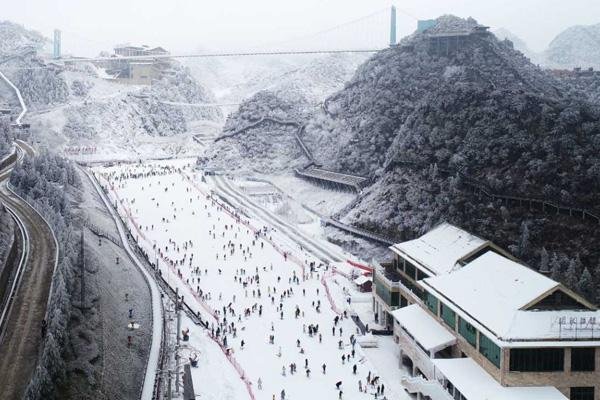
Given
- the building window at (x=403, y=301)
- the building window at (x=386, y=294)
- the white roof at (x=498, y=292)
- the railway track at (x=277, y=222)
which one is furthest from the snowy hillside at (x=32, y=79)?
the white roof at (x=498, y=292)

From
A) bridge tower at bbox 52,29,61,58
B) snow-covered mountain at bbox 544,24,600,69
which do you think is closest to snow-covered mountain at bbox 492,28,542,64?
snow-covered mountain at bbox 544,24,600,69

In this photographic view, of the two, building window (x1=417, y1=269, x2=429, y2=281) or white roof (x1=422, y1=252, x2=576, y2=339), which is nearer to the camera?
white roof (x1=422, y1=252, x2=576, y2=339)

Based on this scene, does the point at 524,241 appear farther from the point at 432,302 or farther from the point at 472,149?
the point at 432,302

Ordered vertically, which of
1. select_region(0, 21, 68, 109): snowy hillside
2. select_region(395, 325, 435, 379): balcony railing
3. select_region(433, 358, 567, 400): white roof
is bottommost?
select_region(395, 325, 435, 379): balcony railing

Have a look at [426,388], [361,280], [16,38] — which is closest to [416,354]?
[426,388]

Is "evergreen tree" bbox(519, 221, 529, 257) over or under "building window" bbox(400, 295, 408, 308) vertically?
over

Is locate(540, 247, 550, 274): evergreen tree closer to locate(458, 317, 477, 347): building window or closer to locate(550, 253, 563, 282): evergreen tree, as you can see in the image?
locate(550, 253, 563, 282): evergreen tree

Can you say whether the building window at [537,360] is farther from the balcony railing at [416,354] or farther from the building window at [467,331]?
the balcony railing at [416,354]
